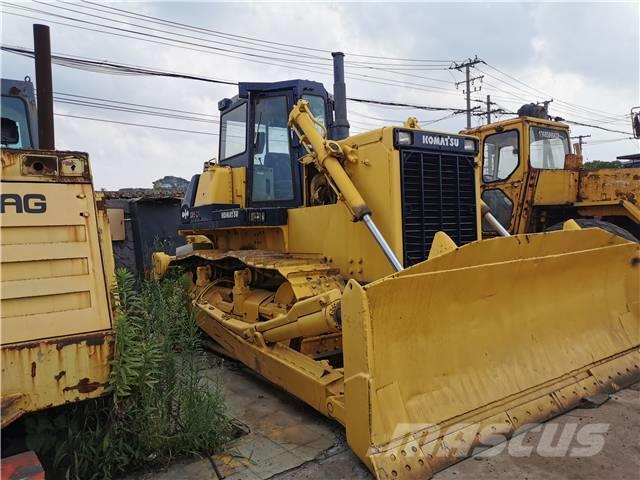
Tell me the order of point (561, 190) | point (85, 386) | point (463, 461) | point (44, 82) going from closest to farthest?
1. point (85, 386)
2. point (463, 461)
3. point (44, 82)
4. point (561, 190)

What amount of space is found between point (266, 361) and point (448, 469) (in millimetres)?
1865

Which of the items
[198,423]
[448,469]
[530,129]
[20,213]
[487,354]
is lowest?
[448,469]

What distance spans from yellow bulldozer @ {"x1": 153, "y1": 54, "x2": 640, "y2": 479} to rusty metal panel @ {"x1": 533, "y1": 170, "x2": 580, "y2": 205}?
328 cm

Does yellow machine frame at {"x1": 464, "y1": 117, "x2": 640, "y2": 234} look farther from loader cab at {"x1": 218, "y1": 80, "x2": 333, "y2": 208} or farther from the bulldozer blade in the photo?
the bulldozer blade

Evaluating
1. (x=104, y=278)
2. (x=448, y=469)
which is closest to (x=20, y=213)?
(x=104, y=278)

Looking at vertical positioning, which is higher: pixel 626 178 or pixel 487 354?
pixel 626 178

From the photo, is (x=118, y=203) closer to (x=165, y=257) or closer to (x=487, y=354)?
(x=165, y=257)

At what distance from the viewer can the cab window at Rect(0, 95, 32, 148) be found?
15.3 feet

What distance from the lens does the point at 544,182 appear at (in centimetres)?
780

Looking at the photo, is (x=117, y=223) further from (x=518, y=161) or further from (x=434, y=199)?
(x=518, y=161)

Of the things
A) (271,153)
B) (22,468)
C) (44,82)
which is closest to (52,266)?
(22,468)

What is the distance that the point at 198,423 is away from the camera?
3.20 metres

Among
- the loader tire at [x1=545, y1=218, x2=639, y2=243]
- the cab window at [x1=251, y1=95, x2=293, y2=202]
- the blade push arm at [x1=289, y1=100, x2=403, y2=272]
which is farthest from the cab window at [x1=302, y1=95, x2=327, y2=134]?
the loader tire at [x1=545, y1=218, x2=639, y2=243]

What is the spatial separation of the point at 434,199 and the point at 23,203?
3290 millimetres
